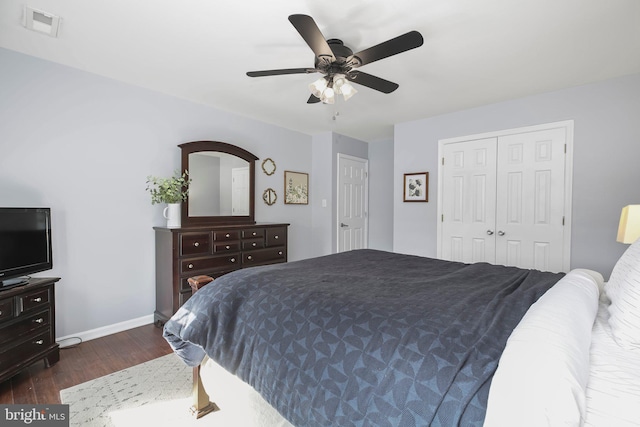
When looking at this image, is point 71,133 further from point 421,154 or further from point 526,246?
point 526,246

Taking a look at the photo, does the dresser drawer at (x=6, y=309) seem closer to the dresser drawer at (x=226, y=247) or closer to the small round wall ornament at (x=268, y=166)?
the dresser drawer at (x=226, y=247)

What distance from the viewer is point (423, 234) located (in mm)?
3918

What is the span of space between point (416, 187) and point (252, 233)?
2.25 m

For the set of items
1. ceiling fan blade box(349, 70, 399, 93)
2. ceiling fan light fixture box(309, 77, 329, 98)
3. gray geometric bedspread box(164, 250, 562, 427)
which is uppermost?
ceiling fan blade box(349, 70, 399, 93)

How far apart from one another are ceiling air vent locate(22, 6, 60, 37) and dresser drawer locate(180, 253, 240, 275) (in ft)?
6.42

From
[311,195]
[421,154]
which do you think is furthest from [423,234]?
[311,195]

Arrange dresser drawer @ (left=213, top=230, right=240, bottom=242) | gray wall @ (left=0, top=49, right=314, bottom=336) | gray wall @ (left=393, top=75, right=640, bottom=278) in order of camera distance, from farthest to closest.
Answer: dresser drawer @ (left=213, top=230, right=240, bottom=242), gray wall @ (left=393, top=75, right=640, bottom=278), gray wall @ (left=0, top=49, right=314, bottom=336)

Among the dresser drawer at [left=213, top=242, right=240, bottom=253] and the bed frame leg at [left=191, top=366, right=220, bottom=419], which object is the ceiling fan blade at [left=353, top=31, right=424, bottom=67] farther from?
the dresser drawer at [left=213, top=242, right=240, bottom=253]

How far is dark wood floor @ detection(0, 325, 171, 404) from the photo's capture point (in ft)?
6.02

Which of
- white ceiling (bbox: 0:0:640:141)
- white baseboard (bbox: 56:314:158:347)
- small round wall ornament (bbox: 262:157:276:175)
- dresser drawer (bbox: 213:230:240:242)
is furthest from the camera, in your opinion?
small round wall ornament (bbox: 262:157:276:175)

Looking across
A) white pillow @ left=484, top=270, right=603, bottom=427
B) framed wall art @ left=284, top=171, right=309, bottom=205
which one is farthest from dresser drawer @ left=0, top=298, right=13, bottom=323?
framed wall art @ left=284, top=171, right=309, bottom=205

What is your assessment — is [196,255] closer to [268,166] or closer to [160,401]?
[160,401]

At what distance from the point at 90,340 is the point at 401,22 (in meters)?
3.57

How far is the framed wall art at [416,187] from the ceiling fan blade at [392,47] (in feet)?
7.78
